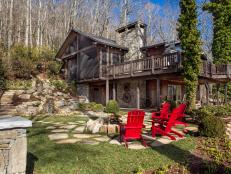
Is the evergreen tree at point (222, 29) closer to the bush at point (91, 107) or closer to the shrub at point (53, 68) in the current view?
the bush at point (91, 107)

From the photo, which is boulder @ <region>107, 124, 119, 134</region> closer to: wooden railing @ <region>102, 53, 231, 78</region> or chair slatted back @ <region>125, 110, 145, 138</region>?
chair slatted back @ <region>125, 110, 145, 138</region>

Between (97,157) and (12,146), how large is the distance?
2152 millimetres

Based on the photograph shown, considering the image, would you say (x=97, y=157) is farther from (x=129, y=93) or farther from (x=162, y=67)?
(x=129, y=93)

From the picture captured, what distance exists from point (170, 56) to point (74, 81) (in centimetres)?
1192

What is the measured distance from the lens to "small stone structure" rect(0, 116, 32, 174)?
2.96 m

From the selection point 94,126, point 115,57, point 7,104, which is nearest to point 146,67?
point 115,57

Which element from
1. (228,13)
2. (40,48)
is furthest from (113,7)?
(228,13)

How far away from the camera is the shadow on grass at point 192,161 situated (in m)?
4.22

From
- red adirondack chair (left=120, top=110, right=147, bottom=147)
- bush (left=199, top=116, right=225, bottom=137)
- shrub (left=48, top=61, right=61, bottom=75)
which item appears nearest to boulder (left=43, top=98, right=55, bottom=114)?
red adirondack chair (left=120, top=110, right=147, bottom=147)

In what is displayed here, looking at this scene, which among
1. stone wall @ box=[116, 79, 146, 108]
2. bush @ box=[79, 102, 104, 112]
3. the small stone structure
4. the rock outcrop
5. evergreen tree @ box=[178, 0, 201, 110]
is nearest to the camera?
the small stone structure

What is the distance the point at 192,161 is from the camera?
467cm

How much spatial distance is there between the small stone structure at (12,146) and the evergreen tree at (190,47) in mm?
10429

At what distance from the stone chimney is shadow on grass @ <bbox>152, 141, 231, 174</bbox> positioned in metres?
21.6

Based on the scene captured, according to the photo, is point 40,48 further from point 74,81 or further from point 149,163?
point 149,163
